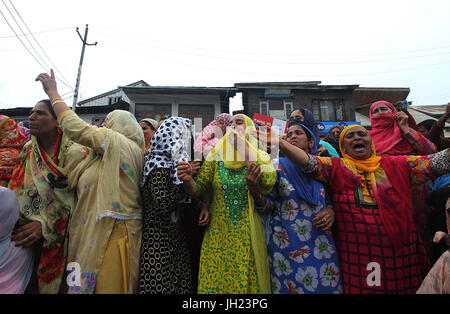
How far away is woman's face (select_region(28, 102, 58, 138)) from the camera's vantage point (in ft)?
6.29

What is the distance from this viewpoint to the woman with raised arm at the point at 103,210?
1542 millimetres

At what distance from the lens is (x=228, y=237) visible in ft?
5.60

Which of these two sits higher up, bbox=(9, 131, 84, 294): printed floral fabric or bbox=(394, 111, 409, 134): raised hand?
bbox=(394, 111, 409, 134): raised hand

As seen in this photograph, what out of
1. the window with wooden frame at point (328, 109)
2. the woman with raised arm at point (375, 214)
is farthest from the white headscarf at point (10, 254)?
the window with wooden frame at point (328, 109)

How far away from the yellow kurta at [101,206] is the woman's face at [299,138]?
1.43m

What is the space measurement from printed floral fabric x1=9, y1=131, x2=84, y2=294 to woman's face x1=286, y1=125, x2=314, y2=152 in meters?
1.91

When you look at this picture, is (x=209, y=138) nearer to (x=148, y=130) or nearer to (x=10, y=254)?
(x=148, y=130)

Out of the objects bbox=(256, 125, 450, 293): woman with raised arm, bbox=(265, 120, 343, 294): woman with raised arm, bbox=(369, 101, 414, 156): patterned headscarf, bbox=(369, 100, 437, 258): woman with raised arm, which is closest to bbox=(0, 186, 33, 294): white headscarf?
bbox=(265, 120, 343, 294): woman with raised arm

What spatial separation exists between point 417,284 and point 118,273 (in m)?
2.18

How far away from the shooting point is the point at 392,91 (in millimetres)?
16594

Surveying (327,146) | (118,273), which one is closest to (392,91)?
(327,146)

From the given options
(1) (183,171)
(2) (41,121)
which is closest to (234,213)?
(1) (183,171)

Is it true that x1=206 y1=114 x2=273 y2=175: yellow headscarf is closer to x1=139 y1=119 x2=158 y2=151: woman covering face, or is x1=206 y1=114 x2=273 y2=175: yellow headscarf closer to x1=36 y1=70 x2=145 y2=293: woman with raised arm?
x1=36 y1=70 x2=145 y2=293: woman with raised arm
